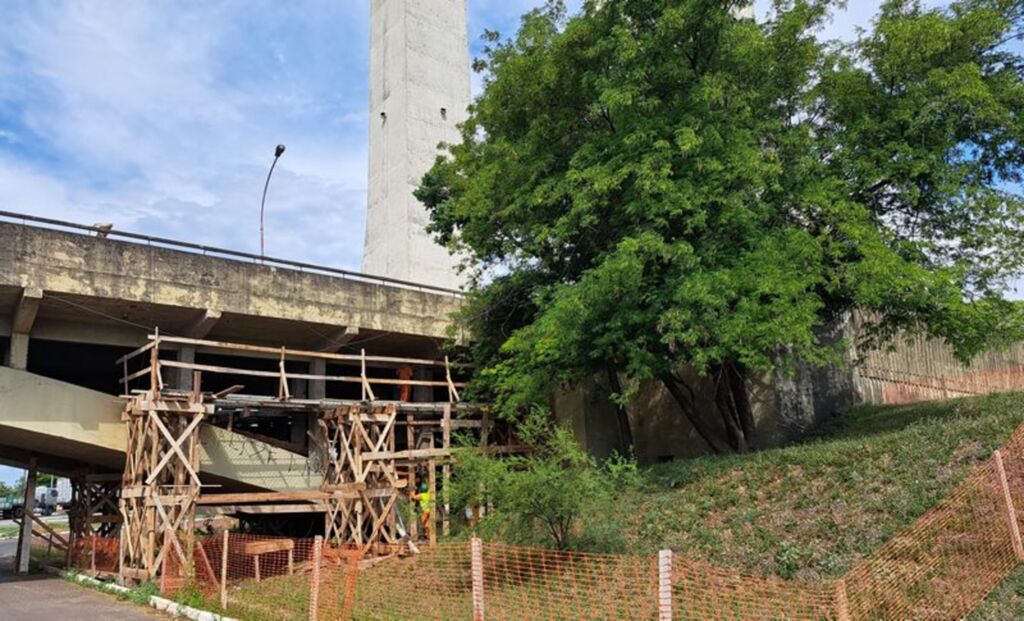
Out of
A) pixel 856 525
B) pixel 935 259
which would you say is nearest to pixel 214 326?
pixel 856 525

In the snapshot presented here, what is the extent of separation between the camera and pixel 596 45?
1557 cm

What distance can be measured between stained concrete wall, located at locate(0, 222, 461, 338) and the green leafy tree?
5.38 metres

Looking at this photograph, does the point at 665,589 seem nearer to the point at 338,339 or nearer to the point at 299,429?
the point at 338,339

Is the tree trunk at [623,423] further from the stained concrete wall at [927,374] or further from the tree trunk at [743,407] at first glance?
the stained concrete wall at [927,374]

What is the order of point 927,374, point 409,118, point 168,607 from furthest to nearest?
1. point 409,118
2. point 927,374
3. point 168,607

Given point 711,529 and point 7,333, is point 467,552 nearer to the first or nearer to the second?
point 711,529

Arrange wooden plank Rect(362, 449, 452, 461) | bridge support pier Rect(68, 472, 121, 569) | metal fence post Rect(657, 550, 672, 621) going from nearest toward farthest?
metal fence post Rect(657, 550, 672, 621), wooden plank Rect(362, 449, 452, 461), bridge support pier Rect(68, 472, 121, 569)

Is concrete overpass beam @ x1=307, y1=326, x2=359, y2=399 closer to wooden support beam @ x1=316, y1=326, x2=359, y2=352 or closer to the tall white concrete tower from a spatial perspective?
wooden support beam @ x1=316, y1=326, x2=359, y2=352

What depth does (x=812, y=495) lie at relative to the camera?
42.3 ft

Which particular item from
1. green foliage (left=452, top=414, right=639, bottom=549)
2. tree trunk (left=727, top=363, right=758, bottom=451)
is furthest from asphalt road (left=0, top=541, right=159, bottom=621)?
tree trunk (left=727, top=363, right=758, bottom=451)

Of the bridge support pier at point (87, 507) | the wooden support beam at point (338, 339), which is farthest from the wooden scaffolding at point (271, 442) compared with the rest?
the bridge support pier at point (87, 507)

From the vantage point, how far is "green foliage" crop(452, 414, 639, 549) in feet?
41.7

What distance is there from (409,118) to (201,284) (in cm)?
2043

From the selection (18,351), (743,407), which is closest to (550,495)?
(743,407)
